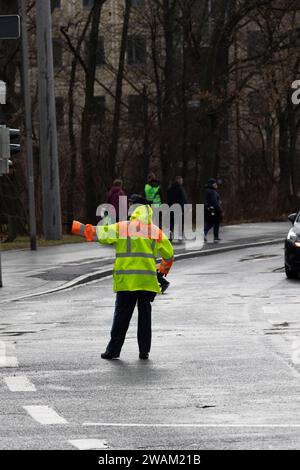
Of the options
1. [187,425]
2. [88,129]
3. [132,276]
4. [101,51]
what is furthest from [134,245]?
[101,51]

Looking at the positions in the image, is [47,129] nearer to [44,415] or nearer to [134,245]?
[134,245]

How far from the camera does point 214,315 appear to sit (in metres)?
18.7

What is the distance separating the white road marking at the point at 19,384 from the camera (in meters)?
11.9

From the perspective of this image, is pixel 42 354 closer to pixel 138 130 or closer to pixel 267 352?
pixel 267 352

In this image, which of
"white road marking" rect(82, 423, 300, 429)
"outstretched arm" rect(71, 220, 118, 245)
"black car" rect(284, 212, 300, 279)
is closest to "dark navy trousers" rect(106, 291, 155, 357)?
"outstretched arm" rect(71, 220, 118, 245)

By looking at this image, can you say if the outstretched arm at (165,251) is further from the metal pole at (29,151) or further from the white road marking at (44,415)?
the metal pole at (29,151)

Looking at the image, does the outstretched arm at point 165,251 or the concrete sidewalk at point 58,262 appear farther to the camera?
the concrete sidewalk at point 58,262

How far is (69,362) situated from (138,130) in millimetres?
42982

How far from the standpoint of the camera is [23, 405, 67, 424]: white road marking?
1005 centimetres

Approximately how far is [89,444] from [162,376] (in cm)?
379

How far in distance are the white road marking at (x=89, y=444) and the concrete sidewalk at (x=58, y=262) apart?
12.9 meters

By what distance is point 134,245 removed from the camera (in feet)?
46.3

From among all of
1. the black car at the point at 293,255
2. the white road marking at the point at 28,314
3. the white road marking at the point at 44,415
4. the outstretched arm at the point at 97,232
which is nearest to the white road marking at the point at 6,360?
the outstretched arm at the point at 97,232

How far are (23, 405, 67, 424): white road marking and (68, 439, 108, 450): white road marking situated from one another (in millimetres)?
878
